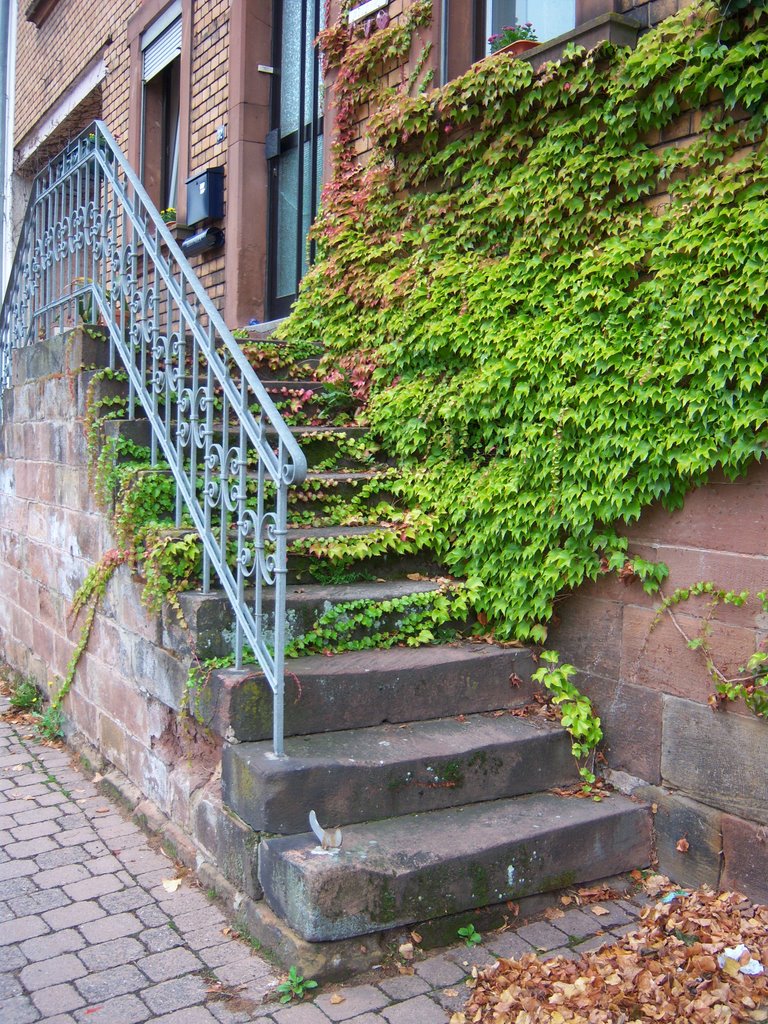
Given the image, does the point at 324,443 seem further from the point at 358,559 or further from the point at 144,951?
the point at 144,951

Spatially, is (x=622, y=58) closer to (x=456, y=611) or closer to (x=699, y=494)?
(x=699, y=494)

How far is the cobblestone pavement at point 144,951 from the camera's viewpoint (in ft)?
8.64

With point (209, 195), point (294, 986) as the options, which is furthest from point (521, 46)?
point (294, 986)

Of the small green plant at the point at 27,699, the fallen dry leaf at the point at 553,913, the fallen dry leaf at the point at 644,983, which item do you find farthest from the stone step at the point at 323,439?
the fallen dry leaf at the point at 644,983

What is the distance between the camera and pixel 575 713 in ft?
12.0

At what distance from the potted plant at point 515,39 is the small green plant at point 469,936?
12.1ft

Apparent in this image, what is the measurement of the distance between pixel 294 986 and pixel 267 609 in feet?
4.36

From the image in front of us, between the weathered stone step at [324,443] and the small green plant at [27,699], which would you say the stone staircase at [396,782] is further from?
the small green plant at [27,699]

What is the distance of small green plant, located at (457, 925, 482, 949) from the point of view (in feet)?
9.70

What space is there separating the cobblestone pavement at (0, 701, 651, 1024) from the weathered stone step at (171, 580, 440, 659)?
2.88 feet

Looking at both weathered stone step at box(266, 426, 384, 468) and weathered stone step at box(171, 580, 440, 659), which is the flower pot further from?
weathered stone step at box(171, 580, 440, 659)

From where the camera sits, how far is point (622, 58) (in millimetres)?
3637

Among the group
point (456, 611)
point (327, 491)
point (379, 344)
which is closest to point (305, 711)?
point (456, 611)

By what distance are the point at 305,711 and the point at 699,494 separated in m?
1.61
